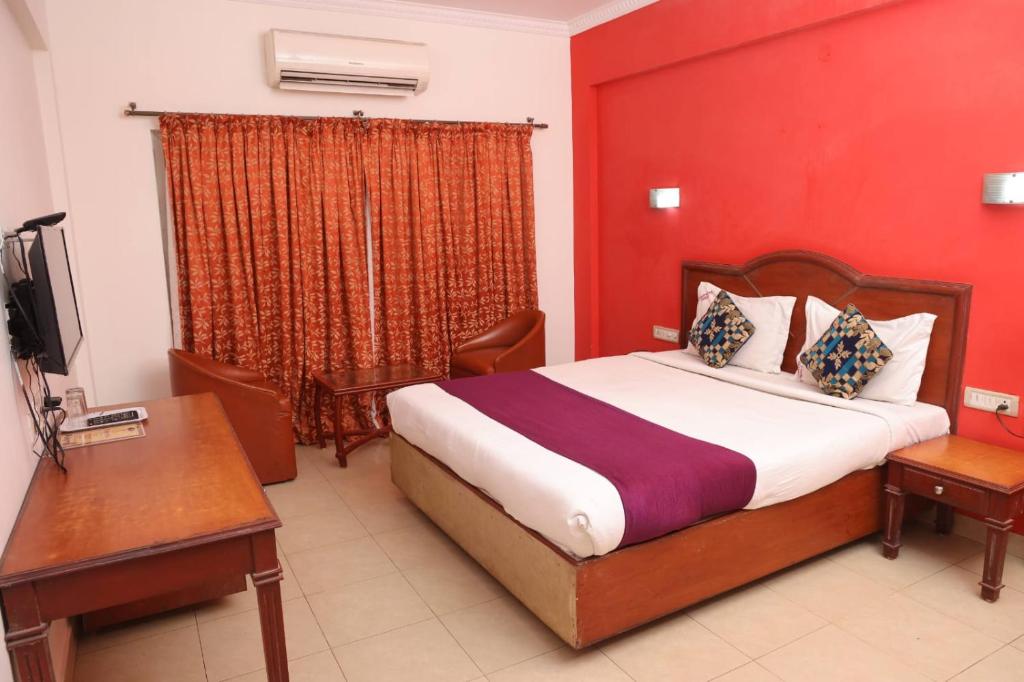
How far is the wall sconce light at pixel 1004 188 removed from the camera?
2.99m

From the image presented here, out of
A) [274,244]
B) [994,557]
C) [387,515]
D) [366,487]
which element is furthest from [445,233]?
[994,557]

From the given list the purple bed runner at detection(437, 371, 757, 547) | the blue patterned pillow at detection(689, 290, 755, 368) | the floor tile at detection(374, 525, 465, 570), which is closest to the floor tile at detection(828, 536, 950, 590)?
the purple bed runner at detection(437, 371, 757, 547)

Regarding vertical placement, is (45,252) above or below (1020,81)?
below

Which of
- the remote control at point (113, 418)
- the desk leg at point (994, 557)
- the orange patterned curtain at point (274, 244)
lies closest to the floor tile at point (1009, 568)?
the desk leg at point (994, 557)

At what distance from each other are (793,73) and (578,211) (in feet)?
6.88

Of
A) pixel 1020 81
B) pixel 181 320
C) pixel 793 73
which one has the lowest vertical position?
pixel 181 320

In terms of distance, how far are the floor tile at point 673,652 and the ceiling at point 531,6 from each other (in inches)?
161

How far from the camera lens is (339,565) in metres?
3.27

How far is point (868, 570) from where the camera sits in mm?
3100

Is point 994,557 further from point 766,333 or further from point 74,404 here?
point 74,404

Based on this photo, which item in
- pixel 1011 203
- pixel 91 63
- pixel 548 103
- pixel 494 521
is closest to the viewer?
pixel 494 521

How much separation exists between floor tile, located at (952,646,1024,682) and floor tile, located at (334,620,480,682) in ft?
5.45

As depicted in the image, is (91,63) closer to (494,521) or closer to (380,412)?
(380,412)

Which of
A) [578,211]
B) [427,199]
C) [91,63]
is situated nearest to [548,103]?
[578,211]
